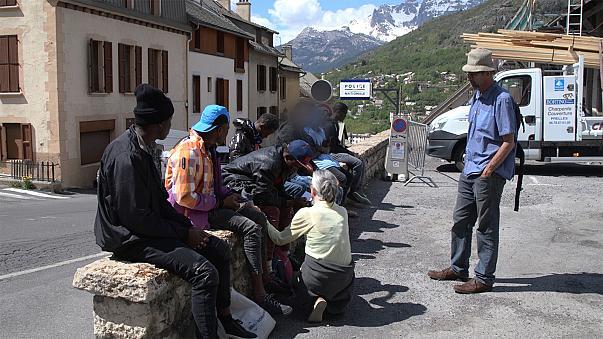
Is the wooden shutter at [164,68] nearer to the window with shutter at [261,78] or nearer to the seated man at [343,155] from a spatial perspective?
the window with shutter at [261,78]

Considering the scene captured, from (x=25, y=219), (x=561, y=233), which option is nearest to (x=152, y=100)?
(x=561, y=233)

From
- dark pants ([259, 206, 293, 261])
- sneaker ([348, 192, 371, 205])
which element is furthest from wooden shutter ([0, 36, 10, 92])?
dark pants ([259, 206, 293, 261])

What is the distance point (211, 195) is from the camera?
484cm

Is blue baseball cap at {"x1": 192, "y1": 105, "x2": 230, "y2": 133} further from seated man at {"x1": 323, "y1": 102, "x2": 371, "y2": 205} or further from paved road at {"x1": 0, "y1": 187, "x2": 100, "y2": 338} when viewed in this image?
seated man at {"x1": 323, "y1": 102, "x2": 371, "y2": 205}

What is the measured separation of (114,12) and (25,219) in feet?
46.6

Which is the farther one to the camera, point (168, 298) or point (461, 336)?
point (461, 336)

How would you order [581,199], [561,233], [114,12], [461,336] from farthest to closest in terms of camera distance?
[114,12] → [581,199] → [561,233] → [461,336]

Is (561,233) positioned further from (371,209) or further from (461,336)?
(461,336)

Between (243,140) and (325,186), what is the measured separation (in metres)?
2.17

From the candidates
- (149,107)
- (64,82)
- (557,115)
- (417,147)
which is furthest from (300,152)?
(64,82)

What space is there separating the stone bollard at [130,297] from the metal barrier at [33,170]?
778 inches

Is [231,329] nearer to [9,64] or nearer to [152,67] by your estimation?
[9,64]

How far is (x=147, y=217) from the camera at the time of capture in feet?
12.6

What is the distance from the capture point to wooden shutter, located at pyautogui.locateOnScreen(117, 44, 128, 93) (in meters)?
26.3
